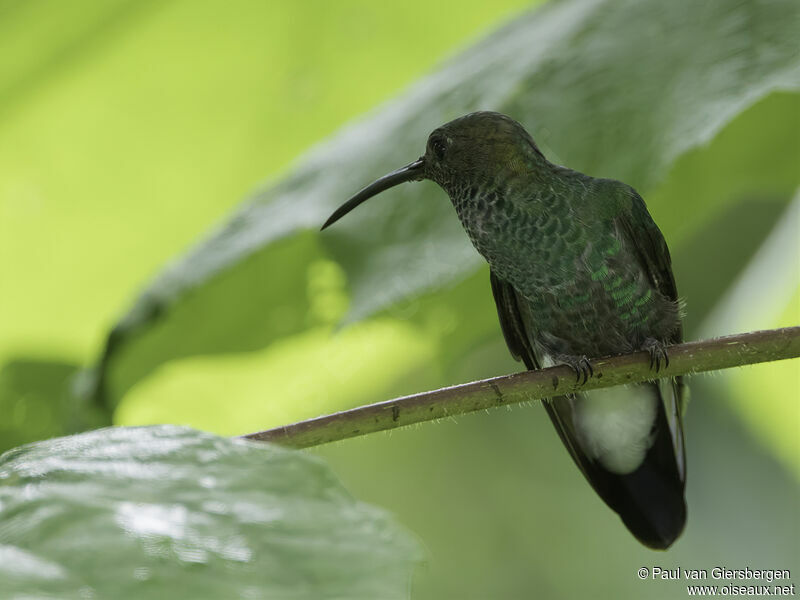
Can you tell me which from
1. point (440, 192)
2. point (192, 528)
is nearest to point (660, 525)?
point (440, 192)

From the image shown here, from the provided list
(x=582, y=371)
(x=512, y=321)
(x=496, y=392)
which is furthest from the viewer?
(x=512, y=321)

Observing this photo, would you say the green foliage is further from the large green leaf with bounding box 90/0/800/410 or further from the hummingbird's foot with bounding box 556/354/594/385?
the hummingbird's foot with bounding box 556/354/594/385

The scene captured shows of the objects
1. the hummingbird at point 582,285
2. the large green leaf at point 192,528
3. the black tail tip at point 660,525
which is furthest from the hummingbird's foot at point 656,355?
the large green leaf at point 192,528

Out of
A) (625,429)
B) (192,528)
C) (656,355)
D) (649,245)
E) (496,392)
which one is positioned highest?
(649,245)

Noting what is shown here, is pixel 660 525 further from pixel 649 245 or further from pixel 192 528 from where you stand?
pixel 192 528

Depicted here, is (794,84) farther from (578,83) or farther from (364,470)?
(364,470)

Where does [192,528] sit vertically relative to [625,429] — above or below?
below

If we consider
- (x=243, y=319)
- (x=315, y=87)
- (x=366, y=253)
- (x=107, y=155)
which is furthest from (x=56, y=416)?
(x=315, y=87)
